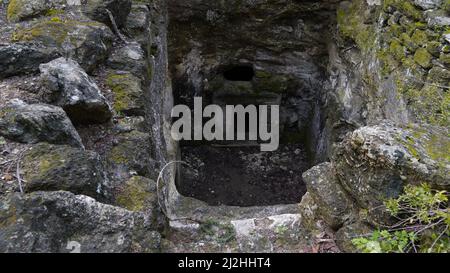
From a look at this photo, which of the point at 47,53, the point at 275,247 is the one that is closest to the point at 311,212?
the point at 275,247

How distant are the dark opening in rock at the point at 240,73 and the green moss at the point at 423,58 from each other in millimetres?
3416

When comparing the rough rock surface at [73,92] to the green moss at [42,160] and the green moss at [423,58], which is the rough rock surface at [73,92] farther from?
the green moss at [423,58]

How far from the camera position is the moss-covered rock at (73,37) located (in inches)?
126

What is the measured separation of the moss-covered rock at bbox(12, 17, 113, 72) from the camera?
126 inches

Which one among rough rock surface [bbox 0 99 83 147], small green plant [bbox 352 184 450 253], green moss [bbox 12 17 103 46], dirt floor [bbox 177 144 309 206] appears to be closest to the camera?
small green plant [bbox 352 184 450 253]

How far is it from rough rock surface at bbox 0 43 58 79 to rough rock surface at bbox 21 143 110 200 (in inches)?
35.8

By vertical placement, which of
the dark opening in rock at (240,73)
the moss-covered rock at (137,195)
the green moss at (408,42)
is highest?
the green moss at (408,42)

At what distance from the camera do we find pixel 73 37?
10.9ft

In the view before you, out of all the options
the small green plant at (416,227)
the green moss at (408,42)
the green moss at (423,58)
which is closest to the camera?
the small green plant at (416,227)

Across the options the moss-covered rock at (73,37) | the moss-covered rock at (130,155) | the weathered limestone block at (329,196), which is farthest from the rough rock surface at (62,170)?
the weathered limestone block at (329,196)

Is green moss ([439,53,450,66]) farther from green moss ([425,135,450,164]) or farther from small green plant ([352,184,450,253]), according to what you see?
small green plant ([352,184,450,253])

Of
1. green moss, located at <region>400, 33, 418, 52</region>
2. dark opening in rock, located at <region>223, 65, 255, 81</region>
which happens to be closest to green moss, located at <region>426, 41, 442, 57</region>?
green moss, located at <region>400, 33, 418, 52</region>

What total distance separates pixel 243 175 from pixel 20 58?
4.25 m

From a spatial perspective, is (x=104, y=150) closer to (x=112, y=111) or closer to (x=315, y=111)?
(x=112, y=111)
